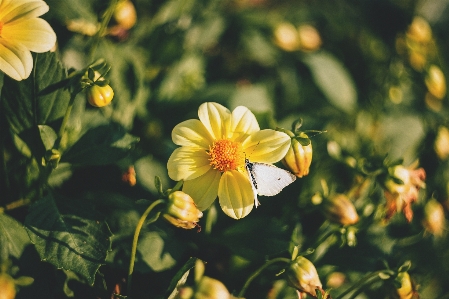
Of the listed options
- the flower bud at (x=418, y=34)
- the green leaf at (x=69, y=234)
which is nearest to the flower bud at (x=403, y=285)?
the green leaf at (x=69, y=234)

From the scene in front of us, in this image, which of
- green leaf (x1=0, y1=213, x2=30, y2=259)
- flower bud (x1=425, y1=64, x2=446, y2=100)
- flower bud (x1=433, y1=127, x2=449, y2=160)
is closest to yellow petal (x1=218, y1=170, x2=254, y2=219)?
green leaf (x1=0, y1=213, x2=30, y2=259)

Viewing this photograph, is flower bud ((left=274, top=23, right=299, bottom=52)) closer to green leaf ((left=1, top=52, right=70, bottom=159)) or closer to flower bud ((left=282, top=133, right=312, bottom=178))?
flower bud ((left=282, top=133, right=312, bottom=178))

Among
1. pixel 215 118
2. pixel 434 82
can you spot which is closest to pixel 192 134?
pixel 215 118

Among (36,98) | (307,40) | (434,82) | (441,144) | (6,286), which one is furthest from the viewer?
(307,40)

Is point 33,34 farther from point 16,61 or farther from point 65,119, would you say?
point 65,119

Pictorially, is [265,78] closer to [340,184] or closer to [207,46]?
[207,46]

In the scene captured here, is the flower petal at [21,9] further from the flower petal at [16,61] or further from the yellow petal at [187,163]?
the yellow petal at [187,163]
